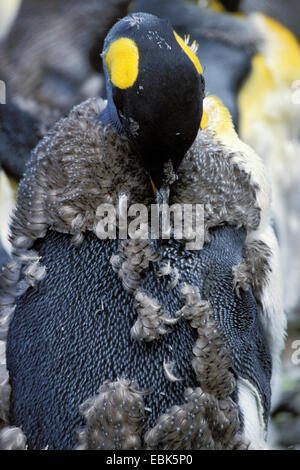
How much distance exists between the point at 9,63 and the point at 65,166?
100 centimetres

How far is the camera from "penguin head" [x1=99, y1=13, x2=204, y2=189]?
796 millimetres

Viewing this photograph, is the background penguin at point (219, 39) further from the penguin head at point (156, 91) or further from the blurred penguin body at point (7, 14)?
the penguin head at point (156, 91)

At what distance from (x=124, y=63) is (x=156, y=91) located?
3.3 inches

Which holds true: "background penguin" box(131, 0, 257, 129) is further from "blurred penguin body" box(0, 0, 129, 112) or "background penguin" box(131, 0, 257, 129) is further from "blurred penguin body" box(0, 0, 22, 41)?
"blurred penguin body" box(0, 0, 22, 41)

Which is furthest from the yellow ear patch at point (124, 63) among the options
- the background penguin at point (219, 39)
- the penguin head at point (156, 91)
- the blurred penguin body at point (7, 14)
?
the blurred penguin body at point (7, 14)

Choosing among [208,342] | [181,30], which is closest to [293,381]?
[208,342]

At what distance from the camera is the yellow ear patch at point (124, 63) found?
818 millimetres

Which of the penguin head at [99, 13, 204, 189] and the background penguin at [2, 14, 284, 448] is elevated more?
the penguin head at [99, 13, 204, 189]

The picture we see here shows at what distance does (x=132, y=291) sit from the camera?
851 millimetres

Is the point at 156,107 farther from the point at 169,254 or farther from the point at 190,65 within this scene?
the point at 169,254

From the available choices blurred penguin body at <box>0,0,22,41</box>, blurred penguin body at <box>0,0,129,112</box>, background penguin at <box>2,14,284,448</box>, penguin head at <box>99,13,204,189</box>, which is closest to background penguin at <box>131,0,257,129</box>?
blurred penguin body at <box>0,0,129,112</box>

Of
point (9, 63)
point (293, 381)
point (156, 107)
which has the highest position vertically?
point (156, 107)

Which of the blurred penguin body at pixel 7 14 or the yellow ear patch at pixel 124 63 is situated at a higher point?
the yellow ear patch at pixel 124 63

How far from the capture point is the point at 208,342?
837 mm
